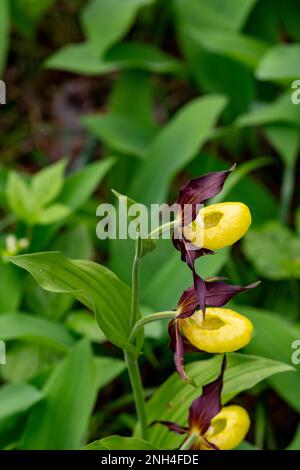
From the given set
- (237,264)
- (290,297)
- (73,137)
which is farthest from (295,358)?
(73,137)

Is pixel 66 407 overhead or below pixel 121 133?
below

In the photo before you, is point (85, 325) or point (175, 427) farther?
point (85, 325)

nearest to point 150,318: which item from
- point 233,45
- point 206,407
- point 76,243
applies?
point 206,407

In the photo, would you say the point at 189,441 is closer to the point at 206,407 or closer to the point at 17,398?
the point at 206,407

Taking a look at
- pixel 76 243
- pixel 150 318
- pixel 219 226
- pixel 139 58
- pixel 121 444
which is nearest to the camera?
pixel 219 226

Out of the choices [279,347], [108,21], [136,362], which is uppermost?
[108,21]

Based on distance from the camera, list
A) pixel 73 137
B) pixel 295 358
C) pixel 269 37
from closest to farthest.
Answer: pixel 295 358 < pixel 269 37 < pixel 73 137

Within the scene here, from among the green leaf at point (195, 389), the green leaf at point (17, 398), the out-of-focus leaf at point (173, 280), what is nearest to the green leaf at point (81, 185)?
the out-of-focus leaf at point (173, 280)
